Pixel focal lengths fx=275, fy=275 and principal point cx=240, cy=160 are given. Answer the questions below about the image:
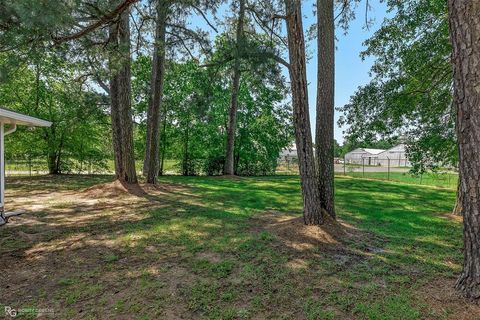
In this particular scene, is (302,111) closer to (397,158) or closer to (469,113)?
(469,113)

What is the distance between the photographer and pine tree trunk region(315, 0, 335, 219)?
167 inches

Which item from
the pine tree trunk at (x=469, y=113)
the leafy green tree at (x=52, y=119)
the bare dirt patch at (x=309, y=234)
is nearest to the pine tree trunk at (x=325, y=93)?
the bare dirt patch at (x=309, y=234)

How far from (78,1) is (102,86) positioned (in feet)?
20.7

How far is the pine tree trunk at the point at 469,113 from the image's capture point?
2.05 meters

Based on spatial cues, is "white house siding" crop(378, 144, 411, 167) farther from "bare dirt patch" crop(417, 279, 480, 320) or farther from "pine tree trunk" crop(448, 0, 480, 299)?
"pine tree trunk" crop(448, 0, 480, 299)

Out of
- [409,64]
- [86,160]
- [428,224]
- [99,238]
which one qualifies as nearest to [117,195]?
[99,238]

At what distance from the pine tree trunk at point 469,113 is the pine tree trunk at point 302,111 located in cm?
189

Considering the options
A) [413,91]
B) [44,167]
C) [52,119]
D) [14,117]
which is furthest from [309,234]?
[44,167]

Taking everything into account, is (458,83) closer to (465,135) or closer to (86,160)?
(465,135)

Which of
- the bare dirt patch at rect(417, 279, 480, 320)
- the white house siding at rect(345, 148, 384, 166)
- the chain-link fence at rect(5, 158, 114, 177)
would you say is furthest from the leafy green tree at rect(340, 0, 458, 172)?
the white house siding at rect(345, 148, 384, 166)

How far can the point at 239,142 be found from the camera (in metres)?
17.2

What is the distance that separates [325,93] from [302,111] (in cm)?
63

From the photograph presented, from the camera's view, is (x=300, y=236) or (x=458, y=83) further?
(x=300, y=236)

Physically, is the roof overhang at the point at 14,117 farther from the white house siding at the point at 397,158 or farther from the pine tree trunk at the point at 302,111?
the white house siding at the point at 397,158
